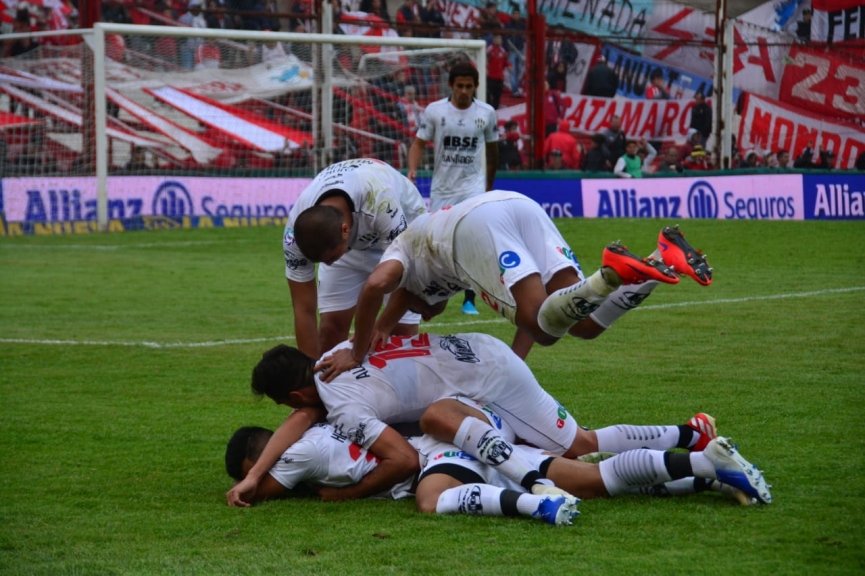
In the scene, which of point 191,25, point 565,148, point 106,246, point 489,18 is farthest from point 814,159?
point 106,246

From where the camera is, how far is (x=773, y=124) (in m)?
28.2

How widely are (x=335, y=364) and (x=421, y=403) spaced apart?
0.45 meters

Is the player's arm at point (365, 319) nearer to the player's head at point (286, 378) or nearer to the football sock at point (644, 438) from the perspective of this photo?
the player's head at point (286, 378)

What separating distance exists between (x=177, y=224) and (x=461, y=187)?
10181 mm

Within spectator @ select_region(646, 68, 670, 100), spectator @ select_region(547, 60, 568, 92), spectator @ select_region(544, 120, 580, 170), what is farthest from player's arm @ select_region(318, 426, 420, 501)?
spectator @ select_region(646, 68, 670, 100)

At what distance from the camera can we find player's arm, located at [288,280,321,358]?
7.78 m

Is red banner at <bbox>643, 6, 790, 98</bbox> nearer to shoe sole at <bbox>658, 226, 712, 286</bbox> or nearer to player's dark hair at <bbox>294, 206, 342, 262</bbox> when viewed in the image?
player's dark hair at <bbox>294, 206, 342, 262</bbox>

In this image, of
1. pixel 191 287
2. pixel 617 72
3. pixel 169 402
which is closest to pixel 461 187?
pixel 191 287

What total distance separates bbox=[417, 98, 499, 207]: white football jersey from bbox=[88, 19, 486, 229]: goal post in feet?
30.9

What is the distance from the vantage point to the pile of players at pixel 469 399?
5859 mm

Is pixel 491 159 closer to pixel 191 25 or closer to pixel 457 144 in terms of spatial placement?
pixel 457 144

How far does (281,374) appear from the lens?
630cm

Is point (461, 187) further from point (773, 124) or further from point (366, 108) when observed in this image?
point (773, 124)

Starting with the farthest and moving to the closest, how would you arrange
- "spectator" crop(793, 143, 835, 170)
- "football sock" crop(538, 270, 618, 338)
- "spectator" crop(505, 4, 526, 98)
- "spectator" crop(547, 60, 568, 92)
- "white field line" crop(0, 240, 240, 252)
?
"spectator" crop(547, 60, 568, 92)
"spectator" crop(505, 4, 526, 98)
"spectator" crop(793, 143, 835, 170)
"white field line" crop(0, 240, 240, 252)
"football sock" crop(538, 270, 618, 338)
